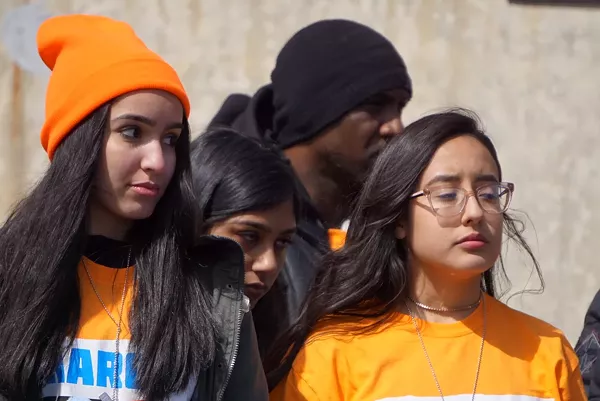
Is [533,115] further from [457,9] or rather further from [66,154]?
[66,154]

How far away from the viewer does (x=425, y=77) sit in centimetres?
520

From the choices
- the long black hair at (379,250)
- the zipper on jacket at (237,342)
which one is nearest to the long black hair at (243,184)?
the long black hair at (379,250)

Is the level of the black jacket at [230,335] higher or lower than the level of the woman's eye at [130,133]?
lower

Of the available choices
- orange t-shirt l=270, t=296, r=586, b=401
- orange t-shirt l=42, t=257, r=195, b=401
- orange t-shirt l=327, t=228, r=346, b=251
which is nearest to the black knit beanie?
orange t-shirt l=327, t=228, r=346, b=251

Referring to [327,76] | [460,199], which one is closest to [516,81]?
[327,76]

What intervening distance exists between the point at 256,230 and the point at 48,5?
2.73m

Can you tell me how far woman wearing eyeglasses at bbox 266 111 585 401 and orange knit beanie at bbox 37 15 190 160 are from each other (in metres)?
0.63

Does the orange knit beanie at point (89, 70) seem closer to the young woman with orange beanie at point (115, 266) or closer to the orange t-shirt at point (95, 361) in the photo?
the young woman with orange beanie at point (115, 266)

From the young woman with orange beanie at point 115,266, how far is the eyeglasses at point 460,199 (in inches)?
20.9

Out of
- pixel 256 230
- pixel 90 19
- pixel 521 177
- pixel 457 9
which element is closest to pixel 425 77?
pixel 457 9

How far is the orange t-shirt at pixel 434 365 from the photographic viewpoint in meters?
2.43

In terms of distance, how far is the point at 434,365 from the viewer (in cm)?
247

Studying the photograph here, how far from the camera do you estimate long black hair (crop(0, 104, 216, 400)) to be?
87.6 inches

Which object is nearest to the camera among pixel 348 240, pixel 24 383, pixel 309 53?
pixel 24 383
